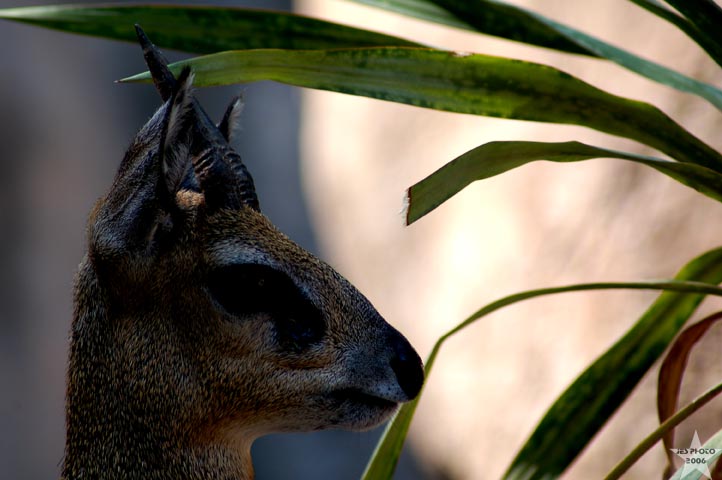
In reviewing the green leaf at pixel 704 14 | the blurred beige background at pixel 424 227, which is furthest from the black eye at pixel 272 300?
the blurred beige background at pixel 424 227

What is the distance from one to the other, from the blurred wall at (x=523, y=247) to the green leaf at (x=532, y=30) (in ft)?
1.54

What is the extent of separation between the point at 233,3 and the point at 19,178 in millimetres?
1171

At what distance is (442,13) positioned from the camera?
1.31m

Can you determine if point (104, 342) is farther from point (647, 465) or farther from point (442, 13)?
point (647, 465)

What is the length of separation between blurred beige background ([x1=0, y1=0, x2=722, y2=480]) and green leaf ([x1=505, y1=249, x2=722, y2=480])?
2.13 feet

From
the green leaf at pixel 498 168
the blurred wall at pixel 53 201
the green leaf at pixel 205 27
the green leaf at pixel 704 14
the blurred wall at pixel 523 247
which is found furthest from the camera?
the blurred wall at pixel 53 201

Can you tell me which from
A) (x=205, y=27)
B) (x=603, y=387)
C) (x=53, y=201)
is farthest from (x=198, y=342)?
(x=53, y=201)

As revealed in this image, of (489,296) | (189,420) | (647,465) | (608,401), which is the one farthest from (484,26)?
(489,296)

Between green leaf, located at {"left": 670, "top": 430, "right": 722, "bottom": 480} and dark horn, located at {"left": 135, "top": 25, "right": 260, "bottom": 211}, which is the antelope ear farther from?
green leaf, located at {"left": 670, "top": 430, "right": 722, "bottom": 480}

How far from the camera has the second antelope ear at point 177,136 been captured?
1064 millimetres

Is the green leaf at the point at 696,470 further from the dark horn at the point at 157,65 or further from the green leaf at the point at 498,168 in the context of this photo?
the dark horn at the point at 157,65

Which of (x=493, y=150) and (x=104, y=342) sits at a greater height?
(x=493, y=150)

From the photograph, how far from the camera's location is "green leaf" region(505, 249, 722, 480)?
1259 mm

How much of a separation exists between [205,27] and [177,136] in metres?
0.23
